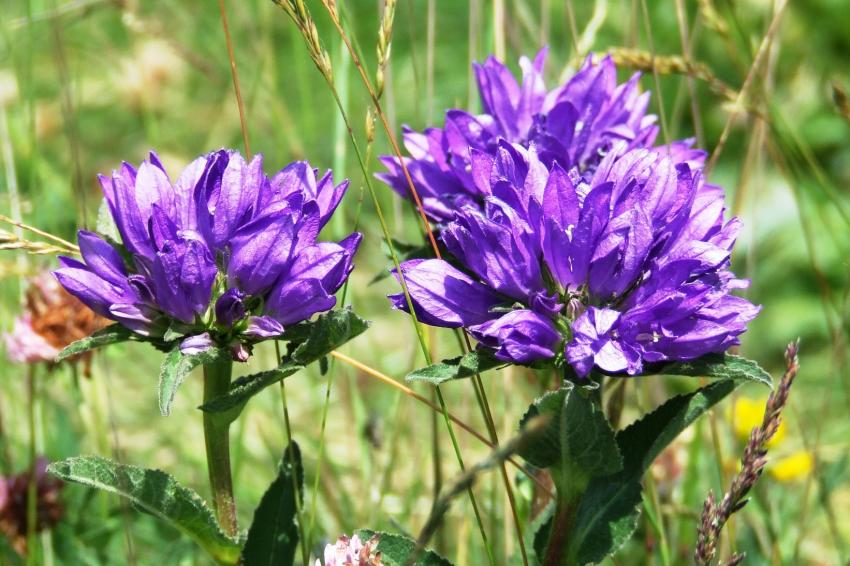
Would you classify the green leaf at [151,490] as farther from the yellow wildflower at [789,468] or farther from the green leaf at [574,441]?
the yellow wildflower at [789,468]

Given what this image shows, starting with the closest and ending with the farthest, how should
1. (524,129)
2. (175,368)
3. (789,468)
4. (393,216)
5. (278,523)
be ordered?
(175,368)
(278,523)
(524,129)
(789,468)
(393,216)

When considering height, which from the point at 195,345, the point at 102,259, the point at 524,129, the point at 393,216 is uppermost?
the point at 393,216

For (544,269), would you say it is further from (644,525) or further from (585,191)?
(644,525)

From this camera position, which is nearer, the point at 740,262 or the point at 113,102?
the point at 740,262

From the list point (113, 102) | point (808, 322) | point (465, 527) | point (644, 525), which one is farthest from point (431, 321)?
point (113, 102)

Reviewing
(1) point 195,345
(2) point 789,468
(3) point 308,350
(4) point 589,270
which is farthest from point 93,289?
(2) point 789,468

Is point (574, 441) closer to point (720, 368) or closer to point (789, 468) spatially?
point (720, 368)

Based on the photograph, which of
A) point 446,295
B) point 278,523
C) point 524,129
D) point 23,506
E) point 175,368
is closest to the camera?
point 175,368

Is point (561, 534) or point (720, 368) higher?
point (720, 368)
